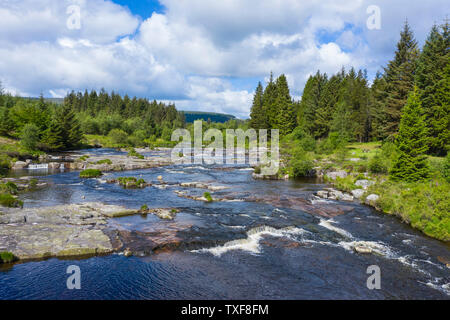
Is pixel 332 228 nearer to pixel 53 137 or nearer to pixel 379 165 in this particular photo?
pixel 379 165

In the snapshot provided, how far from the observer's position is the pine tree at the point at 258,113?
90.8 meters

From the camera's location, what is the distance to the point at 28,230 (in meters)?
17.9

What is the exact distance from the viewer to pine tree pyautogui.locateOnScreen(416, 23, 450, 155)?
40.8 m

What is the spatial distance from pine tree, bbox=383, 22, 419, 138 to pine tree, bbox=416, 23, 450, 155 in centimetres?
195

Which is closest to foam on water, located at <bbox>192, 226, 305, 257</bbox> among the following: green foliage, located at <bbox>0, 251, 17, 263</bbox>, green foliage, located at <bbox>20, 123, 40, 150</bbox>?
green foliage, located at <bbox>0, 251, 17, 263</bbox>

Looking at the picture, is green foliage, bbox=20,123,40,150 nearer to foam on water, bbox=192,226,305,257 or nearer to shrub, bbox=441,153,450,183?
foam on water, bbox=192,226,305,257

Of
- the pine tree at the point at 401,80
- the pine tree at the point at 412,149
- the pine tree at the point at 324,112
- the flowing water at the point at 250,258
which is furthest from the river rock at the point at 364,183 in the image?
the pine tree at the point at 324,112

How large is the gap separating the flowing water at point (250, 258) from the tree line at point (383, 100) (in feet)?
54.2

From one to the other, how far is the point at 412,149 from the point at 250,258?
938 inches
